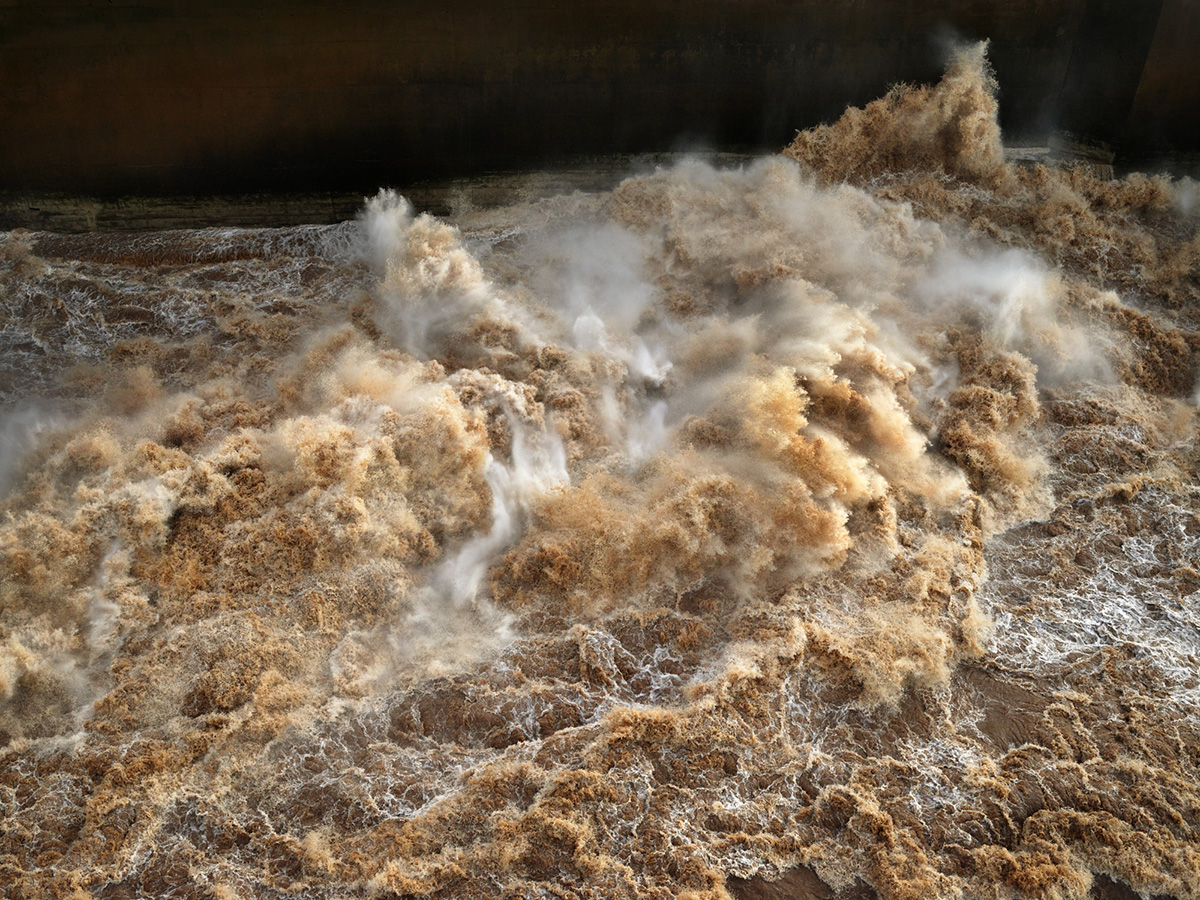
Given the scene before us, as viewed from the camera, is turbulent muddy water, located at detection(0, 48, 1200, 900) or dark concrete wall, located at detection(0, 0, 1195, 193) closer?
turbulent muddy water, located at detection(0, 48, 1200, 900)

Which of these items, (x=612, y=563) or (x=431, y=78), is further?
(x=431, y=78)

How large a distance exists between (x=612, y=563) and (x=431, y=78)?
5551 millimetres

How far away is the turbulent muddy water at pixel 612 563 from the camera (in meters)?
4.13

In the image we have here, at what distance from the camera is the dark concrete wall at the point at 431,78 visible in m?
7.65

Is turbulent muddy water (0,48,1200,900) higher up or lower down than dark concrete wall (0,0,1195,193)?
lower down

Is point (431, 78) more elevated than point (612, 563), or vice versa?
point (431, 78)

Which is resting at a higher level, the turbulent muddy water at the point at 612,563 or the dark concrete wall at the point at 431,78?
the dark concrete wall at the point at 431,78

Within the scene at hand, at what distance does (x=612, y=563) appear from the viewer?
5.29 metres

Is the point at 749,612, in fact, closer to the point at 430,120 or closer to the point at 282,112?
the point at 430,120

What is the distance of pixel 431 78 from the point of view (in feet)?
26.7

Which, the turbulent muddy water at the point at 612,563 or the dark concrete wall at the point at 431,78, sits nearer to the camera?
the turbulent muddy water at the point at 612,563

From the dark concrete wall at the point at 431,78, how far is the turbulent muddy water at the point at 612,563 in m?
1.03

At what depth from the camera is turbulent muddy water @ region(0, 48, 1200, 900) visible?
4133 mm

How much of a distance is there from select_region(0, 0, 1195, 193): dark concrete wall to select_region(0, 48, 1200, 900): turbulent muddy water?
1.03 m
